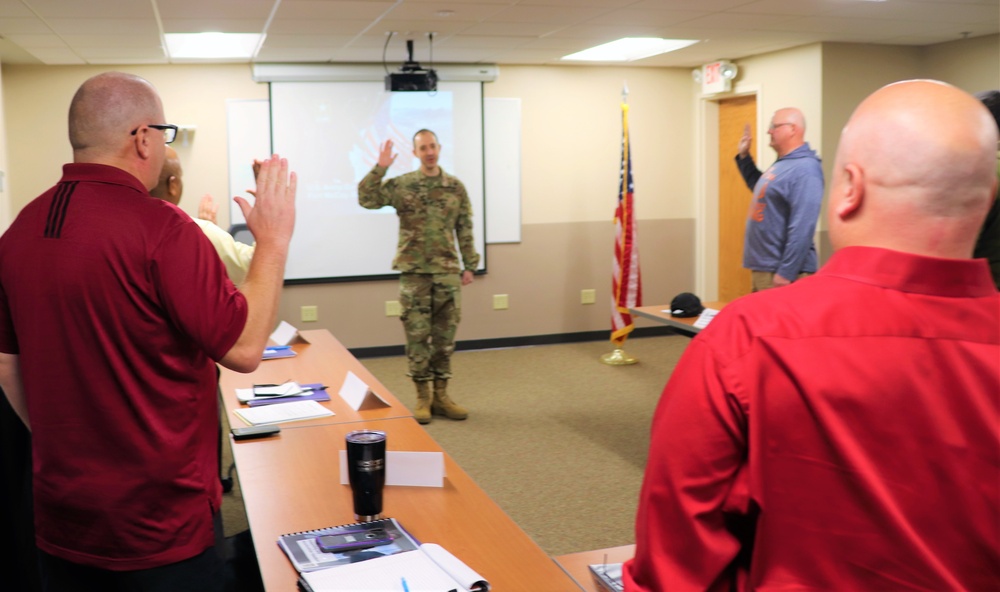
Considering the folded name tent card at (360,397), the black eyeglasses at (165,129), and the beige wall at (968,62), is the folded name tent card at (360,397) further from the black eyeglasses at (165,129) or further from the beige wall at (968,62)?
the beige wall at (968,62)

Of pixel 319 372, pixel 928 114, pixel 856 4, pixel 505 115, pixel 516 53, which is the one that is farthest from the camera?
pixel 505 115

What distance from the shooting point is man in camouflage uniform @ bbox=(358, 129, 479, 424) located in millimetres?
5188

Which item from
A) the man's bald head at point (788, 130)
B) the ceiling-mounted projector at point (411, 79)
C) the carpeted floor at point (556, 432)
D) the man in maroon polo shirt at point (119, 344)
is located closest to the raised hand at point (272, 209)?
the man in maroon polo shirt at point (119, 344)

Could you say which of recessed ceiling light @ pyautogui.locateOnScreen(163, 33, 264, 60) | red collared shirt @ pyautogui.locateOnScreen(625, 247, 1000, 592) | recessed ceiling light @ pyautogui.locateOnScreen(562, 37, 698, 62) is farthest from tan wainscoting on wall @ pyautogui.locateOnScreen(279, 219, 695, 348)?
red collared shirt @ pyautogui.locateOnScreen(625, 247, 1000, 592)

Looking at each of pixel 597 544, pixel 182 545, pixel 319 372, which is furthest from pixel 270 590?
pixel 597 544

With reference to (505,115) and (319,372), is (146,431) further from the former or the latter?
(505,115)

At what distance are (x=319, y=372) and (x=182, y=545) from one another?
5.61 feet

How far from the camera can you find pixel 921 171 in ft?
3.02

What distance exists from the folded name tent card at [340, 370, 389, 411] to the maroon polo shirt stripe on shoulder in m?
1.32

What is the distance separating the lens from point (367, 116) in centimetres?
723

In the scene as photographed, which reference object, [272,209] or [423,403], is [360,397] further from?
[423,403]

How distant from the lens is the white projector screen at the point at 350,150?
7.09 meters

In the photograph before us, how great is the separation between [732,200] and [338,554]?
676 cm

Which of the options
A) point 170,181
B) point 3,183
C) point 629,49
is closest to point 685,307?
point 170,181
